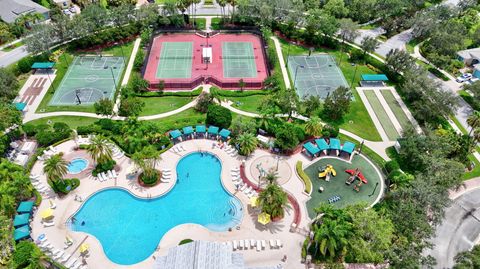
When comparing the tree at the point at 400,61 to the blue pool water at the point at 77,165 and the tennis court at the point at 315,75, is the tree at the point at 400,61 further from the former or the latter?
the blue pool water at the point at 77,165

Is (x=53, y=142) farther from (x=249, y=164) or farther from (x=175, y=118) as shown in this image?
(x=249, y=164)

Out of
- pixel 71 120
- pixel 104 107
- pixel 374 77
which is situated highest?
pixel 374 77

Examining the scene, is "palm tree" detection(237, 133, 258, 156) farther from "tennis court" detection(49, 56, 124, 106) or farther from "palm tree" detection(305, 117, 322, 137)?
"tennis court" detection(49, 56, 124, 106)

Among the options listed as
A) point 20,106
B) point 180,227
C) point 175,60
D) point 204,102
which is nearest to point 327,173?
point 180,227

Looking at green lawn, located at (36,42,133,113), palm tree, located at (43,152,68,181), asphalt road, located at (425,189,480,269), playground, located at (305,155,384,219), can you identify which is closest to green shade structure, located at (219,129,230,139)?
playground, located at (305,155,384,219)

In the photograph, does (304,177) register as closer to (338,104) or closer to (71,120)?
(338,104)

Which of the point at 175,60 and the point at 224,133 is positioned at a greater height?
the point at 175,60
